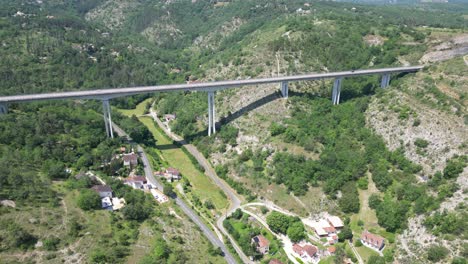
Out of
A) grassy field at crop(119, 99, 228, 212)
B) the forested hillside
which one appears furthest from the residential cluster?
grassy field at crop(119, 99, 228, 212)

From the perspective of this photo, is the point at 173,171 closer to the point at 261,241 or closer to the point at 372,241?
the point at 261,241

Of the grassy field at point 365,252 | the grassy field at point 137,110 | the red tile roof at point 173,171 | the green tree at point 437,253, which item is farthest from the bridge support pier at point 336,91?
the grassy field at point 137,110

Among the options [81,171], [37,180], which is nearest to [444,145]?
[81,171]

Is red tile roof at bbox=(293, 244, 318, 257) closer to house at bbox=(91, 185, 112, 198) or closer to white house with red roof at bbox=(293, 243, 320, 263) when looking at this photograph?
white house with red roof at bbox=(293, 243, 320, 263)

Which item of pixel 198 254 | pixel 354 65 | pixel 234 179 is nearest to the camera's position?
pixel 198 254

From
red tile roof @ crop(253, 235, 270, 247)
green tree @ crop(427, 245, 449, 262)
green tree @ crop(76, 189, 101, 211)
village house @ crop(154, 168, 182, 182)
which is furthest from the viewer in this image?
village house @ crop(154, 168, 182, 182)

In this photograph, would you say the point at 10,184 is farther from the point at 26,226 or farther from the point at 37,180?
the point at 26,226

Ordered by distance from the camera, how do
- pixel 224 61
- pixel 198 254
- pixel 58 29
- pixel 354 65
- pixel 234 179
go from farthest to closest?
pixel 58 29, pixel 224 61, pixel 354 65, pixel 234 179, pixel 198 254

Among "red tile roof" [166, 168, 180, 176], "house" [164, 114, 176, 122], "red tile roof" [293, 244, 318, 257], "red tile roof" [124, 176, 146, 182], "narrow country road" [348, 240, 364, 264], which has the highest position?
"red tile roof" [124, 176, 146, 182]
